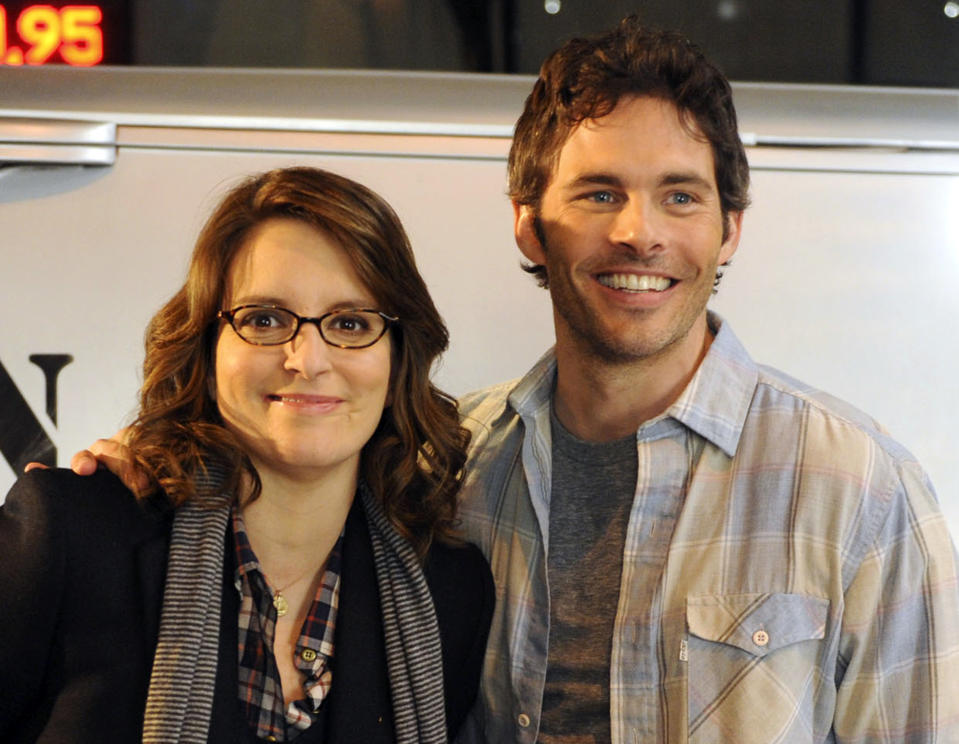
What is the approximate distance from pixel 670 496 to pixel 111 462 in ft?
2.95

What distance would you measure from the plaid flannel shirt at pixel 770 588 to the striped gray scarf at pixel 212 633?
5.9 inches

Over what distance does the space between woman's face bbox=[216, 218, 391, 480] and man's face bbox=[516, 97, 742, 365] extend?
1.21ft

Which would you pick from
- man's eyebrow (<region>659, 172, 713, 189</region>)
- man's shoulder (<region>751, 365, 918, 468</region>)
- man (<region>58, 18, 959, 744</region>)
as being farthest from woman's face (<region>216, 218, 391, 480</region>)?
man's shoulder (<region>751, 365, 918, 468</region>)

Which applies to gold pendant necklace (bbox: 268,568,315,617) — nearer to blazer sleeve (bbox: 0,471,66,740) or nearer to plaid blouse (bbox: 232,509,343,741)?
plaid blouse (bbox: 232,509,343,741)

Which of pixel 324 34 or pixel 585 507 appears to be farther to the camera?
pixel 324 34

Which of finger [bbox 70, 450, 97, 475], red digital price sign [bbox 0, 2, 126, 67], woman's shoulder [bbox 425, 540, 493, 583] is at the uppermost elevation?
red digital price sign [bbox 0, 2, 126, 67]

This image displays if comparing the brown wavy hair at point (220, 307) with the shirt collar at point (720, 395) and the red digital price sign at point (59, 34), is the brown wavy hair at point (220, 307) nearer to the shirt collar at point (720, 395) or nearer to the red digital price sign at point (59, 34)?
the shirt collar at point (720, 395)

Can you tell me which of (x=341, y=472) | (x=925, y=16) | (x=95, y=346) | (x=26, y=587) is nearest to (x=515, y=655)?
(x=341, y=472)

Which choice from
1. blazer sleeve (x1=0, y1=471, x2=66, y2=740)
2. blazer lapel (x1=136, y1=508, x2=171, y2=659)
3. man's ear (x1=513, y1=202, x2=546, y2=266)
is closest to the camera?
blazer sleeve (x1=0, y1=471, x2=66, y2=740)

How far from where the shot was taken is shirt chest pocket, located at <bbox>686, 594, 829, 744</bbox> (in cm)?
190

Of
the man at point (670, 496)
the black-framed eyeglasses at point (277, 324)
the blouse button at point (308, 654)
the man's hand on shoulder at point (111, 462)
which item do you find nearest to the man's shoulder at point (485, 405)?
the man at point (670, 496)

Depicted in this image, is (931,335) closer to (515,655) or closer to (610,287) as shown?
(610,287)

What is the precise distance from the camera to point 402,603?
2.10m

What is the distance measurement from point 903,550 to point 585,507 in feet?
1.68
